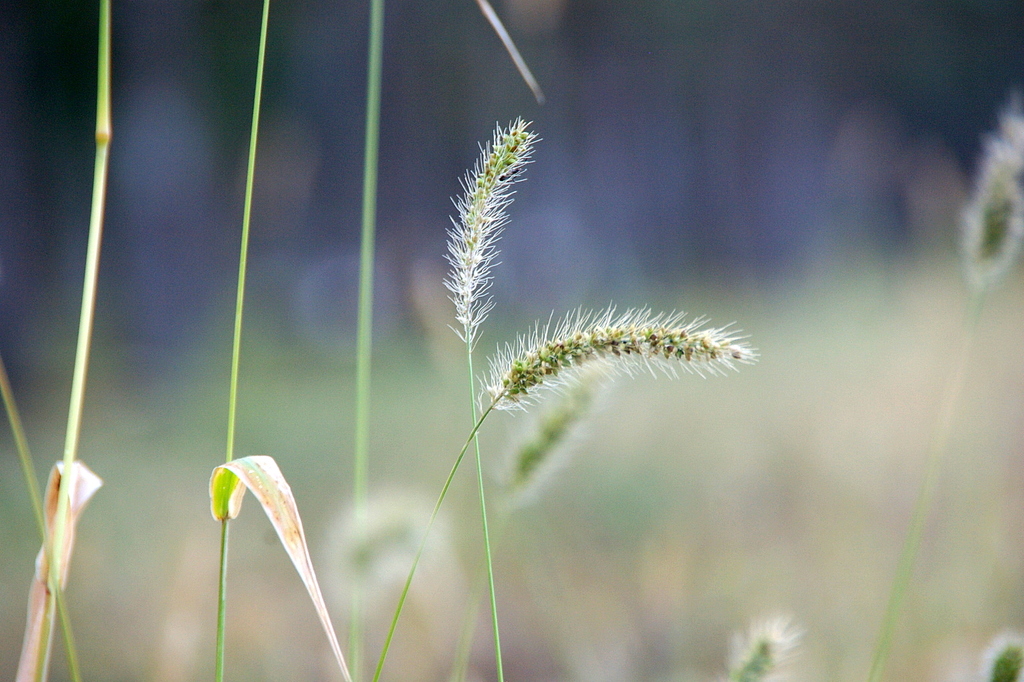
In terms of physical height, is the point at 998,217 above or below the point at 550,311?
below

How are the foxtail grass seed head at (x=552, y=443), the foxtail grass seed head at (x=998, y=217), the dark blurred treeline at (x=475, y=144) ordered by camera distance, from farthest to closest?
the dark blurred treeline at (x=475, y=144) < the foxtail grass seed head at (x=998, y=217) < the foxtail grass seed head at (x=552, y=443)

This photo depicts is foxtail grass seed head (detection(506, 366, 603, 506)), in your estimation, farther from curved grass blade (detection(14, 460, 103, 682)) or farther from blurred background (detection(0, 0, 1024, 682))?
curved grass blade (detection(14, 460, 103, 682))

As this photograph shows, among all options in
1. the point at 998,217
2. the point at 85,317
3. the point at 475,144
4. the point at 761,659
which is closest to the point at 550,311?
the point at 475,144

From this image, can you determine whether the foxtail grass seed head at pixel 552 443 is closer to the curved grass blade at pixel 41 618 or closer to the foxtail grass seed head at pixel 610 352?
the foxtail grass seed head at pixel 610 352

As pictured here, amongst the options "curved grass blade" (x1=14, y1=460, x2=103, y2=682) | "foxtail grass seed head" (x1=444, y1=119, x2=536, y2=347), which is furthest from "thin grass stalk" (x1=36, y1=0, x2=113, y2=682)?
"foxtail grass seed head" (x1=444, y1=119, x2=536, y2=347)

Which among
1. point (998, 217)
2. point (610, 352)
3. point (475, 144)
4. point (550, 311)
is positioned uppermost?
point (475, 144)

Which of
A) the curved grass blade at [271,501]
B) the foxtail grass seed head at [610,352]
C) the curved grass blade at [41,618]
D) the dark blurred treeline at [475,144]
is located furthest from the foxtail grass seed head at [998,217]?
the dark blurred treeline at [475,144]

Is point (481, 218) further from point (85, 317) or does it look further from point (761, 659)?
point (761, 659)
